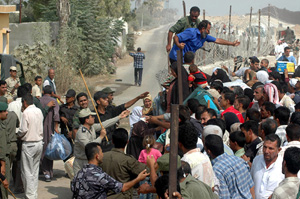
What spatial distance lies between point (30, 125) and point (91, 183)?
3191 millimetres

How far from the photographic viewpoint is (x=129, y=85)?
75.0 feet

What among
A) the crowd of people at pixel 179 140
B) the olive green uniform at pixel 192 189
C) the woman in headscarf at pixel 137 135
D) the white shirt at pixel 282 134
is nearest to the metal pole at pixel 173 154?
the crowd of people at pixel 179 140

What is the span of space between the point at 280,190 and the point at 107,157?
1.98 meters

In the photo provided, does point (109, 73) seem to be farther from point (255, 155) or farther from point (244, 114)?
point (255, 155)

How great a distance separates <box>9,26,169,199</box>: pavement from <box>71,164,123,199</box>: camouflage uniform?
3673 mm

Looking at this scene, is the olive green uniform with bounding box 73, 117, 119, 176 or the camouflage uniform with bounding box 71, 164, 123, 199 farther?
the olive green uniform with bounding box 73, 117, 119, 176

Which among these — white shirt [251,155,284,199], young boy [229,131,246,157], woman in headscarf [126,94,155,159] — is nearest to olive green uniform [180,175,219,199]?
white shirt [251,155,284,199]

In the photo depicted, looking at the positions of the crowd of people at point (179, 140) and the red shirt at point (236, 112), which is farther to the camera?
the red shirt at point (236, 112)

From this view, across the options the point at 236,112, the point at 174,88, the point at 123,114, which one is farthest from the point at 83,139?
the point at 236,112

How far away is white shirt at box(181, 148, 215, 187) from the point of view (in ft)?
16.7

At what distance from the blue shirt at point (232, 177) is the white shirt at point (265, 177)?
0.40 metres

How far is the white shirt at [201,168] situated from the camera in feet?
16.7

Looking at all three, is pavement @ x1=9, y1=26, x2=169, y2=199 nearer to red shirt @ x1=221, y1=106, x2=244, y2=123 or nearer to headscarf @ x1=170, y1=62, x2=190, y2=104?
headscarf @ x1=170, y1=62, x2=190, y2=104

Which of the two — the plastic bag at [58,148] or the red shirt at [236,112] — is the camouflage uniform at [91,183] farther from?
the plastic bag at [58,148]
